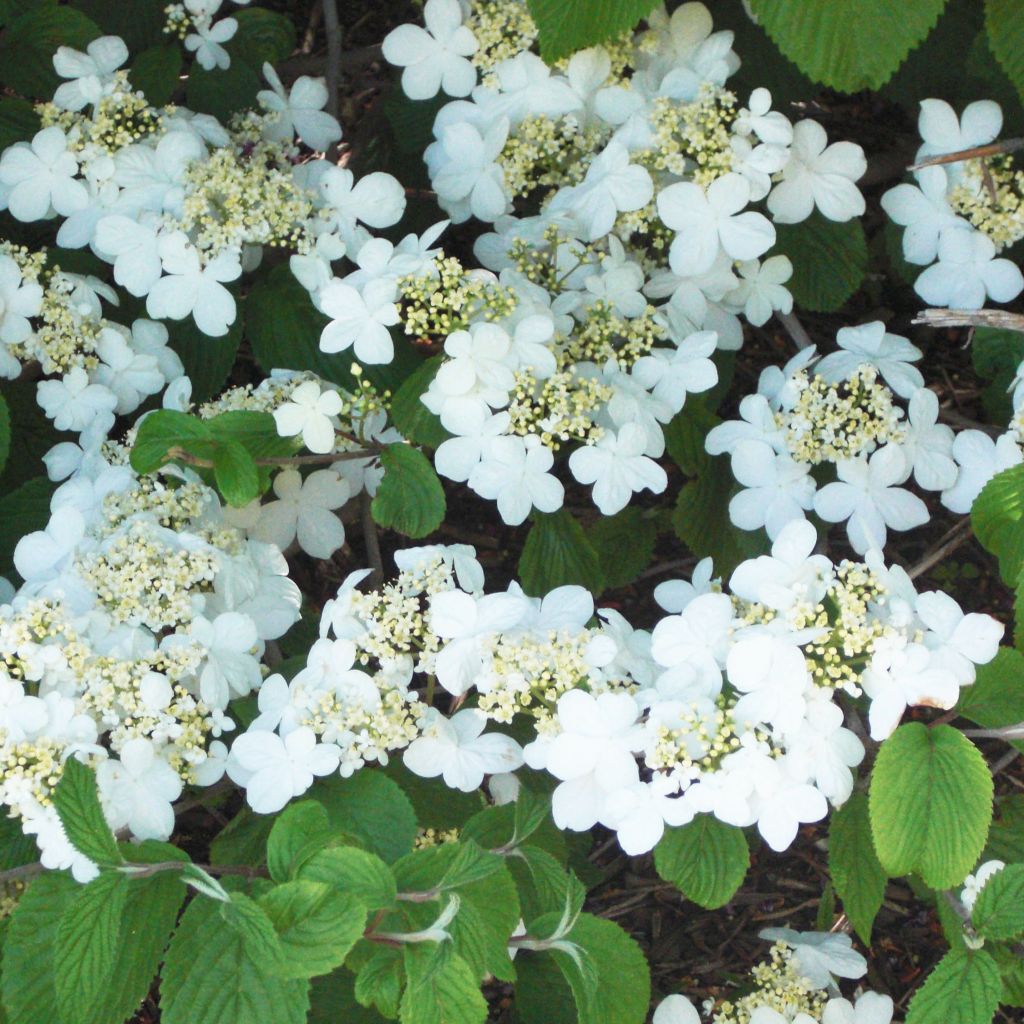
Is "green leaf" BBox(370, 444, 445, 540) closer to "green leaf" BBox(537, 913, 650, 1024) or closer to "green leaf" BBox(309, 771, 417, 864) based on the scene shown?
"green leaf" BBox(309, 771, 417, 864)

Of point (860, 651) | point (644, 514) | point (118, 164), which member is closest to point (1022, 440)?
point (860, 651)

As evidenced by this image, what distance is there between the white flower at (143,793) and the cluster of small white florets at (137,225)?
1.43ft

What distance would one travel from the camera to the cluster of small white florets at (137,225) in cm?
130

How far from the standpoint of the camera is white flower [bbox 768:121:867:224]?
140 centimetres

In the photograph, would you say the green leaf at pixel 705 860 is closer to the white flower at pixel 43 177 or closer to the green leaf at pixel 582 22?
the green leaf at pixel 582 22

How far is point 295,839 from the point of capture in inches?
36.9

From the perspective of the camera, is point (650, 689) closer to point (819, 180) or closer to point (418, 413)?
point (418, 413)

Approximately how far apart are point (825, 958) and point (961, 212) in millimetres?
834

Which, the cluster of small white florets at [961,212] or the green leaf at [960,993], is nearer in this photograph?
the green leaf at [960,993]

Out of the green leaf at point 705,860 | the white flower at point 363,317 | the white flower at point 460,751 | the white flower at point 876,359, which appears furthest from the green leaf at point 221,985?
the white flower at point 876,359

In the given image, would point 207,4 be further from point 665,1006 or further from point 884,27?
point 665,1006

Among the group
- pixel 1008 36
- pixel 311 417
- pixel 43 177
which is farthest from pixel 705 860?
pixel 43 177

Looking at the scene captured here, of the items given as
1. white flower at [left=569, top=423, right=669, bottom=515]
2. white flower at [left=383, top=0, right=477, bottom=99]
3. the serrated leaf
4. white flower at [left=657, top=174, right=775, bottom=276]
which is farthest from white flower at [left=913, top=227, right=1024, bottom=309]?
the serrated leaf

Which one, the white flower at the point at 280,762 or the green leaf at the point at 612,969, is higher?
the white flower at the point at 280,762
